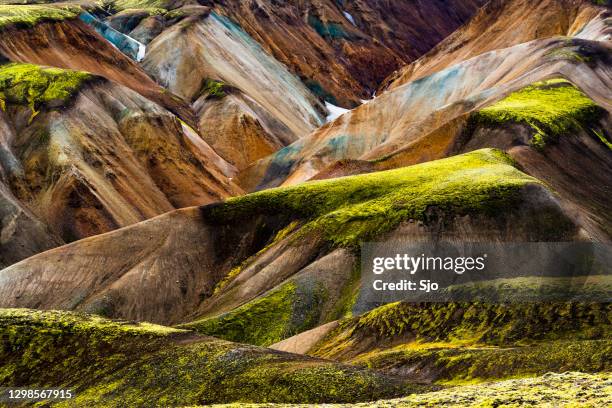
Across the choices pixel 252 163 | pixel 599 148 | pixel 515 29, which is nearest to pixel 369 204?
pixel 599 148

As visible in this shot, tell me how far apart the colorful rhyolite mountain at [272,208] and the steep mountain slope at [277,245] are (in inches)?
6.2

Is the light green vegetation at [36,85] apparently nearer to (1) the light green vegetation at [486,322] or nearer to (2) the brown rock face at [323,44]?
(1) the light green vegetation at [486,322]

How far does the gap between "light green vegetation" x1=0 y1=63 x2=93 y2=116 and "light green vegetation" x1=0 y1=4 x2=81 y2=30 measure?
1016 centimetres

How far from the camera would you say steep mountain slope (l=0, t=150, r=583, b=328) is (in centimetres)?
5406

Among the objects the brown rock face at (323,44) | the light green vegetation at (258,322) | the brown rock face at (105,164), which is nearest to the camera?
the light green vegetation at (258,322)

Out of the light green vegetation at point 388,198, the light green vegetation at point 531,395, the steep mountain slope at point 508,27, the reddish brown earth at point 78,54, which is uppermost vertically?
the steep mountain slope at point 508,27

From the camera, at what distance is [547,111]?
7869 cm

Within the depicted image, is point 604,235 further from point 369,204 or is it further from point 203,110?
point 203,110

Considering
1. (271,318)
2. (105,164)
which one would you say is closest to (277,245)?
(271,318)

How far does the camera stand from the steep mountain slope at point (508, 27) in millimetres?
133000

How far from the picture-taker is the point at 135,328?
1298 inches

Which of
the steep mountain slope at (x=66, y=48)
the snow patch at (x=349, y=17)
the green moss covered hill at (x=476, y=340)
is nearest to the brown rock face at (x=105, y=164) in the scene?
the steep mountain slope at (x=66, y=48)

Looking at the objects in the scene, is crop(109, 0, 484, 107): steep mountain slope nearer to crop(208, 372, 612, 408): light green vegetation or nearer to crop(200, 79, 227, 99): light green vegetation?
crop(200, 79, 227, 99): light green vegetation

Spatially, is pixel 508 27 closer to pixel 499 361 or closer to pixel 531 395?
pixel 499 361
